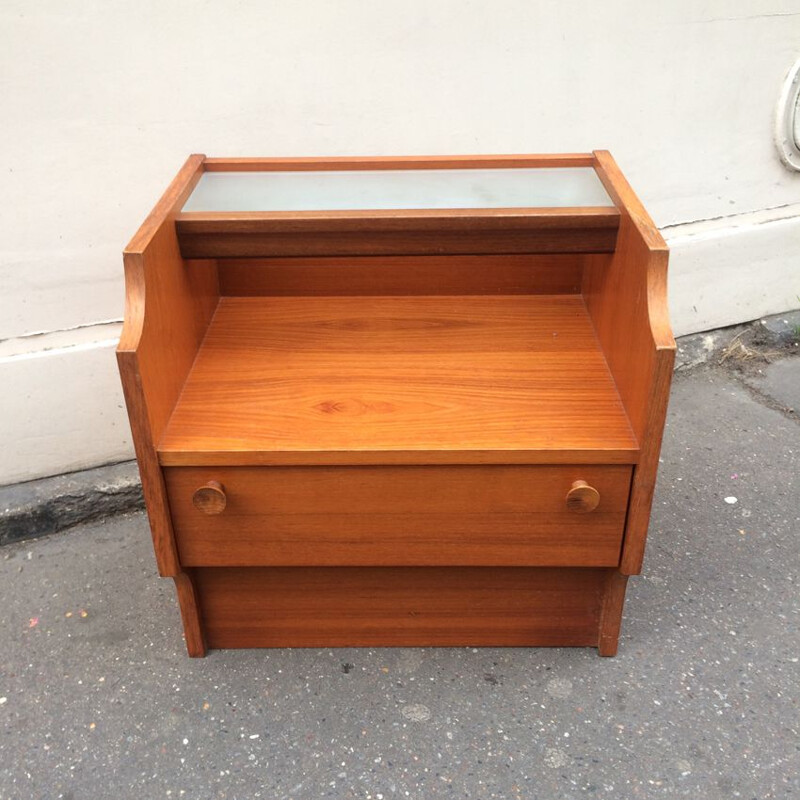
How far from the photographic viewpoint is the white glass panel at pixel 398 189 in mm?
1257

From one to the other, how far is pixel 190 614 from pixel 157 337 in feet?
1.47

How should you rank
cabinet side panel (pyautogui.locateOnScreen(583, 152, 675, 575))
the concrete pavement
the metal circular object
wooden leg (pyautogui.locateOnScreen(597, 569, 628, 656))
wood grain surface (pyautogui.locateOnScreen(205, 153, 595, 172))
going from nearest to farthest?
cabinet side panel (pyautogui.locateOnScreen(583, 152, 675, 575)) → the concrete pavement → wooden leg (pyautogui.locateOnScreen(597, 569, 628, 656)) → wood grain surface (pyautogui.locateOnScreen(205, 153, 595, 172)) → the metal circular object

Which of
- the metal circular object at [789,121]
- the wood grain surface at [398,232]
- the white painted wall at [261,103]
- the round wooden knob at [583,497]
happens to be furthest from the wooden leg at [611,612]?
the metal circular object at [789,121]

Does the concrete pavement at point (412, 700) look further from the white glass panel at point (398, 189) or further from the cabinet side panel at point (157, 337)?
the white glass panel at point (398, 189)

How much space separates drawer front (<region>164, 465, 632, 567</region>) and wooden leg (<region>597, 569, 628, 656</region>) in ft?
0.22

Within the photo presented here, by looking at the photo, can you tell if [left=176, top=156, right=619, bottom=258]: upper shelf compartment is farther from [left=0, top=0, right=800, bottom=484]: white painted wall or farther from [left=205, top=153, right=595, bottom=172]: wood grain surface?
[left=0, top=0, right=800, bottom=484]: white painted wall

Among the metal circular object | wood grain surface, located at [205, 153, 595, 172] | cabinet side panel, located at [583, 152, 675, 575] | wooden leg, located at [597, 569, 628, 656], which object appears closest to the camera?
cabinet side panel, located at [583, 152, 675, 575]

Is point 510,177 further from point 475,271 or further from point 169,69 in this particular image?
point 169,69

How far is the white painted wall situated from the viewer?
4.55 feet

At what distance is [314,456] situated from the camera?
1075 millimetres

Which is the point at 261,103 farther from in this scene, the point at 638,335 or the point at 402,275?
the point at 638,335

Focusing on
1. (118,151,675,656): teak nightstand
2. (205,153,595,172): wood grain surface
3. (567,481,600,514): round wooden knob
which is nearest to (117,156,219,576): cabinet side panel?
(118,151,675,656): teak nightstand

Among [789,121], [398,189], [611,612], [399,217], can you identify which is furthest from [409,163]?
[789,121]

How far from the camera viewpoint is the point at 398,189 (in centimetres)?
131
